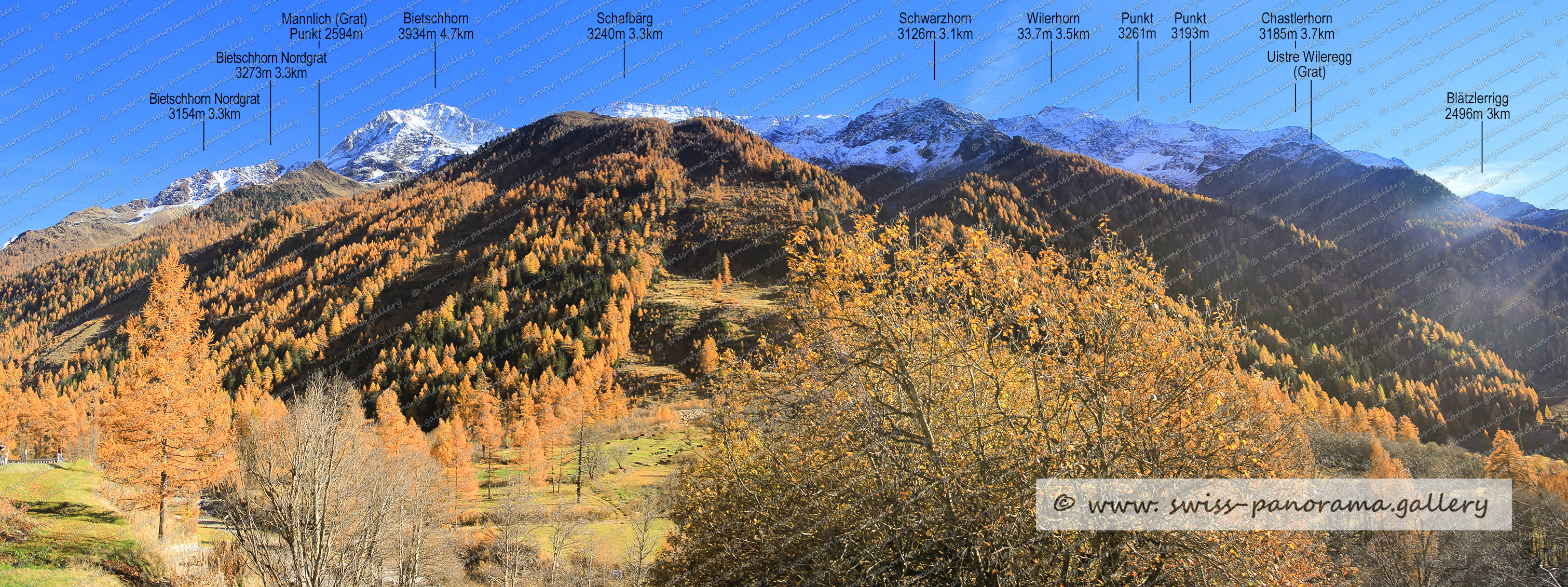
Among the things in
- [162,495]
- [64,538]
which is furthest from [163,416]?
[64,538]

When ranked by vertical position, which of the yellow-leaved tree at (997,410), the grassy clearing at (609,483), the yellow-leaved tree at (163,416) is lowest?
the grassy clearing at (609,483)

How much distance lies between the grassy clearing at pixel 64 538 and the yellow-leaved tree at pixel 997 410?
2716cm

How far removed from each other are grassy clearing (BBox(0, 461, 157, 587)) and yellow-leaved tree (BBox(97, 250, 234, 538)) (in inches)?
53.2

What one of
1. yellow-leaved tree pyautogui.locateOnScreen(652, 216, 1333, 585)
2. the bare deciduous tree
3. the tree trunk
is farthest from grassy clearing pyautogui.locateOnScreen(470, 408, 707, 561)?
yellow-leaved tree pyautogui.locateOnScreen(652, 216, 1333, 585)

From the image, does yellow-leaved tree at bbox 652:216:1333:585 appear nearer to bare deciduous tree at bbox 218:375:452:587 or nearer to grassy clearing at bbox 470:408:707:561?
bare deciduous tree at bbox 218:375:452:587

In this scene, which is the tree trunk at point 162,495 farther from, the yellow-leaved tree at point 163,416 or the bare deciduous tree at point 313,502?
the bare deciduous tree at point 313,502

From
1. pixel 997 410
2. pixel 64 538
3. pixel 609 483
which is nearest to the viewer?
pixel 997 410

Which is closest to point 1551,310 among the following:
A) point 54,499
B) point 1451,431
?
point 1451,431

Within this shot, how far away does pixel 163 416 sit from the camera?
2609 centimetres

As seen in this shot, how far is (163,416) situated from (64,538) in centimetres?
530

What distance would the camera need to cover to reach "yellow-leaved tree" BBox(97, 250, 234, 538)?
84.4ft

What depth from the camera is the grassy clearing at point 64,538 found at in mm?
19688

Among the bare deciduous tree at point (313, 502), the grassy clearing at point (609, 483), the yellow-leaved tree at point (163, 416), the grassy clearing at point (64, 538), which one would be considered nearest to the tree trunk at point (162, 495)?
the yellow-leaved tree at point (163, 416)

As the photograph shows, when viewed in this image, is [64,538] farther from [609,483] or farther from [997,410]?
[609,483]
